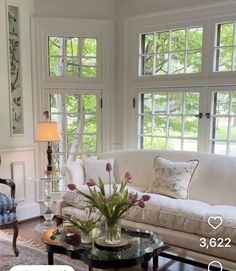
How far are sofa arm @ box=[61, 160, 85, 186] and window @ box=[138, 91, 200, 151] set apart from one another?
104 cm

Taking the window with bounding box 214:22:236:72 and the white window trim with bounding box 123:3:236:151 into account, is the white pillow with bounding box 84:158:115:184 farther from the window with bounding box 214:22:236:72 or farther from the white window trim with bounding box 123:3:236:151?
the window with bounding box 214:22:236:72

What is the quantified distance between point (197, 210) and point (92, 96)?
2.21m

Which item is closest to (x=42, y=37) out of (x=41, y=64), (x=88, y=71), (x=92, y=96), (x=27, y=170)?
(x=41, y=64)

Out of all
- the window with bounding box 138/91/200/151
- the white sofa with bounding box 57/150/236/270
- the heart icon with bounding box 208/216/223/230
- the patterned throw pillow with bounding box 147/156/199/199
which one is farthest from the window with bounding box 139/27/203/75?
the heart icon with bounding box 208/216/223/230

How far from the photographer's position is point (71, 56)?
406 centimetres

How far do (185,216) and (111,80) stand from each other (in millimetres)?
2263

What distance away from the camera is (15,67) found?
12.5 feet

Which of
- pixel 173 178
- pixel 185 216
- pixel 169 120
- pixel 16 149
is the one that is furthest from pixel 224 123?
pixel 16 149

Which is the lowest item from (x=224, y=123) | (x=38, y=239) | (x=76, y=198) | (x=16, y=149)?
(x=38, y=239)

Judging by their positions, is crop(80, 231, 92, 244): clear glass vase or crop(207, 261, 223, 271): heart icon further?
crop(207, 261, 223, 271): heart icon

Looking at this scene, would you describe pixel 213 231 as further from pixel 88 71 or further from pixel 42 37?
pixel 42 37

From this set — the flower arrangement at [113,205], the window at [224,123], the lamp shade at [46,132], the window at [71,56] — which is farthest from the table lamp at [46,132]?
the window at [224,123]

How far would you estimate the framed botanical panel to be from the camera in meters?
3.74

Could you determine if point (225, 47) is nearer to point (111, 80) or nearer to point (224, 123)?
point (224, 123)
